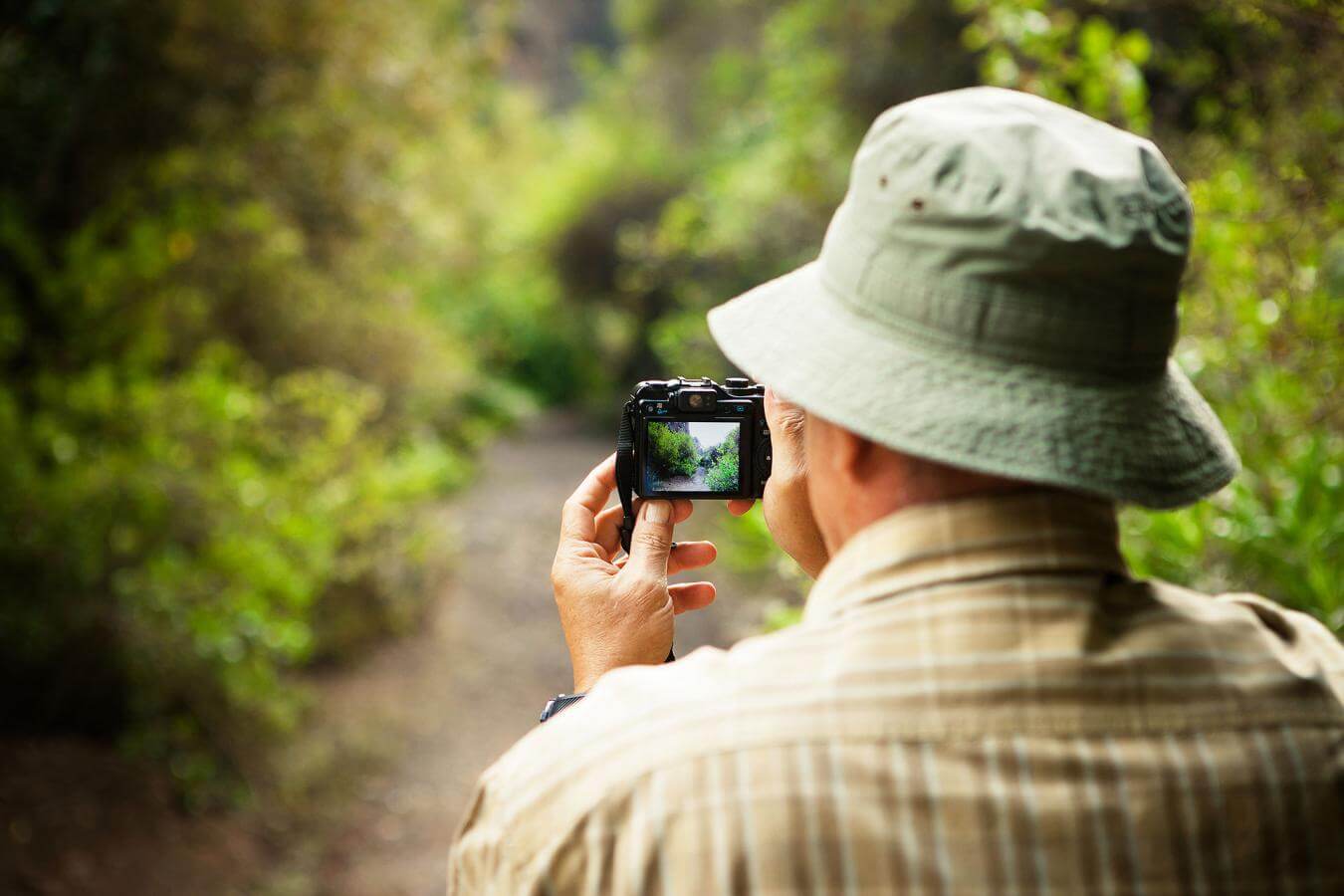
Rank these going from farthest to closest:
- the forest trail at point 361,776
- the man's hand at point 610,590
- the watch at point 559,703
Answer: the forest trail at point 361,776 < the man's hand at point 610,590 < the watch at point 559,703

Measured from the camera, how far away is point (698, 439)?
66.0 inches

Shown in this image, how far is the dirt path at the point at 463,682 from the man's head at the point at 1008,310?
14.5 ft

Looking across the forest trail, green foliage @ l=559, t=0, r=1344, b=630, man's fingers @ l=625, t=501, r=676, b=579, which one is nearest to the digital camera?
man's fingers @ l=625, t=501, r=676, b=579

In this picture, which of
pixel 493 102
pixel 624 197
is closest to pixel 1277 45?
pixel 493 102

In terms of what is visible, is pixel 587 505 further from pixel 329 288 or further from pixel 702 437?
pixel 329 288

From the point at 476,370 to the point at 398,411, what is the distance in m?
5.43

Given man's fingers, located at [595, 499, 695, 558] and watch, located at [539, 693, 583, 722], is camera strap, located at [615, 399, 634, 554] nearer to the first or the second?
man's fingers, located at [595, 499, 695, 558]

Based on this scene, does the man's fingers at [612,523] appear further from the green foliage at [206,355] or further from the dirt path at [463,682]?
the dirt path at [463,682]

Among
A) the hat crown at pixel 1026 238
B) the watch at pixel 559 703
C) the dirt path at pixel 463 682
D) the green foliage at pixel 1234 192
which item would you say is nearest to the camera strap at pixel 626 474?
the watch at pixel 559 703

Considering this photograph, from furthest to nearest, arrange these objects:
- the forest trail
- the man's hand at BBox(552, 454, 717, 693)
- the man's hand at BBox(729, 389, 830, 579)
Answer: the forest trail → the man's hand at BBox(729, 389, 830, 579) → the man's hand at BBox(552, 454, 717, 693)

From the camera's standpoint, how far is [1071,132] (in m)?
0.99

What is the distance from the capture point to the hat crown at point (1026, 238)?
924 mm

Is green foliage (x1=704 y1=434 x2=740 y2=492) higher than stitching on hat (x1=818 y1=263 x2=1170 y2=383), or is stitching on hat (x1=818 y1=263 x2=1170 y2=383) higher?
stitching on hat (x1=818 y1=263 x2=1170 y2=383)

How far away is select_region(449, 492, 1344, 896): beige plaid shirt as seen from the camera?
0.88m
